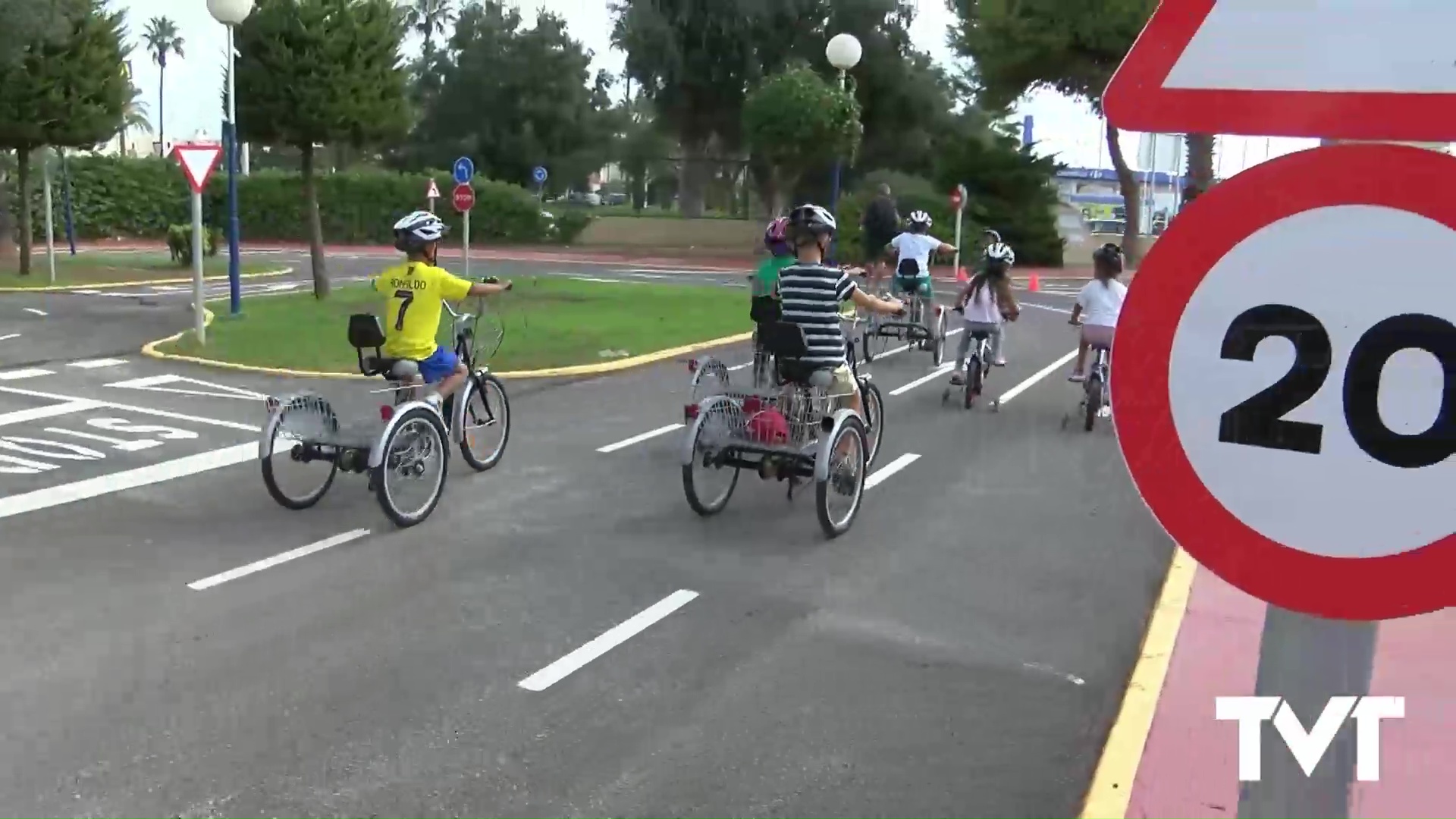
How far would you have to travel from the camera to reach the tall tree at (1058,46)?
36906mm

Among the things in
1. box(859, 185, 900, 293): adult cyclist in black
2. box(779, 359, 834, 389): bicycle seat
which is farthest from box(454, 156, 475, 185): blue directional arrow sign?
box(779, 359, 834, 389): bicycle seat

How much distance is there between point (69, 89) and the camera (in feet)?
81.0

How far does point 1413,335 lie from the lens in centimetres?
171

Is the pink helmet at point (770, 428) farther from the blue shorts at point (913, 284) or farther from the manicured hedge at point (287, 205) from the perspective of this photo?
the manicured hedge at point (287, 205)

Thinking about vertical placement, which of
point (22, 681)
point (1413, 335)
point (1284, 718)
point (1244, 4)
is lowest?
point (22, 681)

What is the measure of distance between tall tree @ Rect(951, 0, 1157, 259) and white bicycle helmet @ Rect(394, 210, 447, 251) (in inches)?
1178

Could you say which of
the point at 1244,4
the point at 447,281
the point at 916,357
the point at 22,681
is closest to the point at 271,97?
the point at 916,357

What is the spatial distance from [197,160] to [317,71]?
5.62 m

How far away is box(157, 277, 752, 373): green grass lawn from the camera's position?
14719mm

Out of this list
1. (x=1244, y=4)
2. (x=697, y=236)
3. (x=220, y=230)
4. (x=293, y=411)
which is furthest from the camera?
(x=697, y=236)

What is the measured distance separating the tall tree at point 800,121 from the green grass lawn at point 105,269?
12376 mm

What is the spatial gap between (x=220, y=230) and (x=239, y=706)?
4533 cm

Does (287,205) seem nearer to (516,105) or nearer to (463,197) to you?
(516,105)

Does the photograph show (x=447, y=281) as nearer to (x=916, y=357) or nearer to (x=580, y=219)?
(x=916, y=357)
